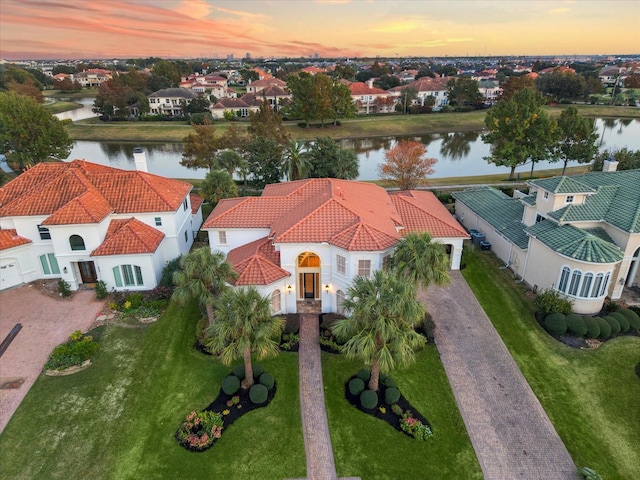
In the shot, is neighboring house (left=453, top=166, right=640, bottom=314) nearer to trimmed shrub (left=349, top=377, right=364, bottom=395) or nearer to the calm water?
trimmed shrub (left=349, top=377, right=364, bottom=395)

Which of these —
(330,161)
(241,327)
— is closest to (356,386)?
(241,327)

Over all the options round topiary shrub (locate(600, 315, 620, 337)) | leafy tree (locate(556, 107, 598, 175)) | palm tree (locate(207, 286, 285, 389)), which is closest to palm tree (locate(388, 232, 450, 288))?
palm tree (locate(207, 286, 285, 389))

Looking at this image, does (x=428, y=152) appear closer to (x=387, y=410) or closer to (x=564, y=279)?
(x=564, y=279)

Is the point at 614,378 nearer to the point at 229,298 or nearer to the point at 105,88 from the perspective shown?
the point at 229,298

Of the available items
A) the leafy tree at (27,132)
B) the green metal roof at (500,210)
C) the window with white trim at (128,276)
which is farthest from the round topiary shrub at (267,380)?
the leafy tree at (27,132)

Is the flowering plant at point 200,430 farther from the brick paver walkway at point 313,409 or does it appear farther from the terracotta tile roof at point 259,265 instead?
the terracotta tile roof at point 259,265

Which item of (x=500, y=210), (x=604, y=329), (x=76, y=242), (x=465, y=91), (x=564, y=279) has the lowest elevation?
(x=604, y=329)

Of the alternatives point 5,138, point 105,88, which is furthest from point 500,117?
point 105,88
